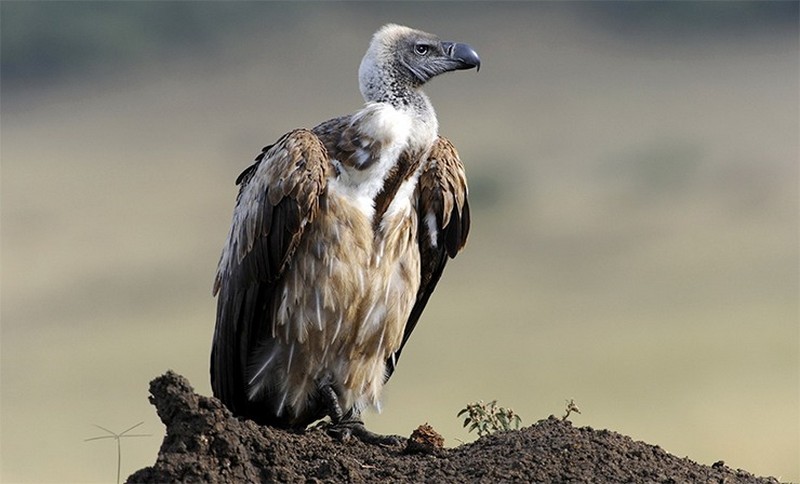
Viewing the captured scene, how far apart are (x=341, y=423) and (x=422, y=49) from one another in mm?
3026

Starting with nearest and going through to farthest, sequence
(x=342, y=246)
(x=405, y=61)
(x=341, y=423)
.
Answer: (x=342, y=246)
(x=341, y=423)
(x=405, y=61)

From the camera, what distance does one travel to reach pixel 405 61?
971 centimetres

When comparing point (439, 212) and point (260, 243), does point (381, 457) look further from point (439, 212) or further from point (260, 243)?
point (439, 212)

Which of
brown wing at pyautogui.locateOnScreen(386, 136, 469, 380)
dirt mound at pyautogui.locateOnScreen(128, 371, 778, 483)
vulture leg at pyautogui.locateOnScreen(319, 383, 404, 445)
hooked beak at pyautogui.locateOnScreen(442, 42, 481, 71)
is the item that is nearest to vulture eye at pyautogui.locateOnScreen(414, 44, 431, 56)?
hooked beak at pyautogui.locateOnScreen(442, 42, 481, 71)

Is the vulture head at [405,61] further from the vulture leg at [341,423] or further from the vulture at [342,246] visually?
the vulture leg at [341,423]

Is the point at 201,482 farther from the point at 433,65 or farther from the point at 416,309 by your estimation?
the point at 433,65

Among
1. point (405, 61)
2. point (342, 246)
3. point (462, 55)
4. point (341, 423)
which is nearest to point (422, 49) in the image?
point (405, 61)

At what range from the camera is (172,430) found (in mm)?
6836

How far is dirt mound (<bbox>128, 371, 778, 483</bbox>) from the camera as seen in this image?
6.80 meters

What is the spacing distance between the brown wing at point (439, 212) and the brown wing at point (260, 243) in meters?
0.90

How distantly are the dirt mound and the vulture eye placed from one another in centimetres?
325

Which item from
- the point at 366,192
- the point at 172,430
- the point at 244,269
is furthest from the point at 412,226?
the point at 172,430

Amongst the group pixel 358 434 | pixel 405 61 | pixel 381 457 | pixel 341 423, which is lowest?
pixel 381 457

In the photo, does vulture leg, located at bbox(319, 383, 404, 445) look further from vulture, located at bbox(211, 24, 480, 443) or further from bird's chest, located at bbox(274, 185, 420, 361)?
bird's chest, located at bbox(274, 185, 420, 361)
